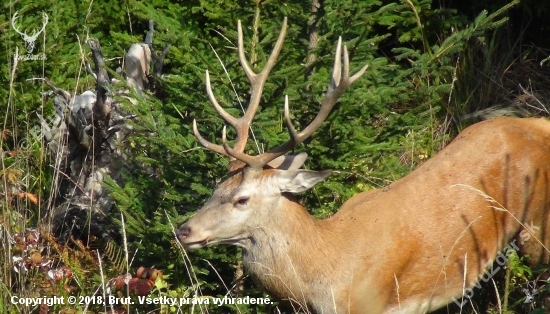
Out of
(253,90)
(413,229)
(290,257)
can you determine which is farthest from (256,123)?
(413,229)

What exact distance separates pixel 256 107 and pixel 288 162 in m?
0.36

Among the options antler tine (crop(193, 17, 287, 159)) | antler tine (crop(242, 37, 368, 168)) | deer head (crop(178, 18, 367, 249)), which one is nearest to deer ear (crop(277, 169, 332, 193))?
deer head (crop(178, 18, 367, 249))

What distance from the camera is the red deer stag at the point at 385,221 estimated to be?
194 inches

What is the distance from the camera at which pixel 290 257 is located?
4.96m

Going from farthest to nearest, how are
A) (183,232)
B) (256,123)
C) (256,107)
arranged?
(256,123), (256,107), (183,232)

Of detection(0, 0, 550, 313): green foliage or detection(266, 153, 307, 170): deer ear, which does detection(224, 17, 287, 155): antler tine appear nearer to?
detection(266, 153, 307, 170): deer ear

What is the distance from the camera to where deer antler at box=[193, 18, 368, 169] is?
4.77m

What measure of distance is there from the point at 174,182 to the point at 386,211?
1341 mm

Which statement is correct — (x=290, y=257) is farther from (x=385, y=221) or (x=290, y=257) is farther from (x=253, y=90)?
(x=253, y=90)

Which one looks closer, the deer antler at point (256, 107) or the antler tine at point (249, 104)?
the deer antler at point (256, 107)

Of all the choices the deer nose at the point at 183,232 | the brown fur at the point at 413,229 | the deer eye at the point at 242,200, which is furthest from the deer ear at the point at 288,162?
the deer nose at the point at 183,232

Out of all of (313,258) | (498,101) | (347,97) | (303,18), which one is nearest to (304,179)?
(313,258)

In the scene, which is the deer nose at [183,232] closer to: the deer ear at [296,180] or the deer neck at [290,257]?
the deer neck at [290,257]

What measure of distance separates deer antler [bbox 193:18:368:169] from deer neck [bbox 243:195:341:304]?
30 cm
